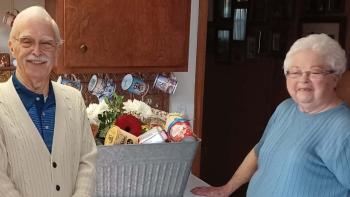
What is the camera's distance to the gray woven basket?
1.67 m

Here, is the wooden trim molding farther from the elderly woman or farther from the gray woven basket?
the elderly woman

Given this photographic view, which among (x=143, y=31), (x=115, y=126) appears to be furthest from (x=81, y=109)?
(x=143, y=31)

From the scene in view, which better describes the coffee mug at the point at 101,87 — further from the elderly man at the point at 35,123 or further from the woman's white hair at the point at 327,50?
the woman's white hair at the point at 327,50

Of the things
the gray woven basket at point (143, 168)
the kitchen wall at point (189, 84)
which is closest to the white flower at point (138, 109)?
the gray woven basket at point (143, 168)

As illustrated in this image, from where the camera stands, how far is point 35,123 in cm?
131

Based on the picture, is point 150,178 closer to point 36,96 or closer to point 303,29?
point 36,96

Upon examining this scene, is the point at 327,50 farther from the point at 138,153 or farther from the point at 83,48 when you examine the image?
the point at 83,48

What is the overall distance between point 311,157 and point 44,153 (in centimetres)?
79

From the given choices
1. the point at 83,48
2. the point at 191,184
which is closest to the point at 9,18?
the point at 83,48

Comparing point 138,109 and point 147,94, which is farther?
point 147,94

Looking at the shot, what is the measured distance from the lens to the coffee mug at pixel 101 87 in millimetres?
2088

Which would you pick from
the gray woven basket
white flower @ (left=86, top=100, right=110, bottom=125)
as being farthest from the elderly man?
white flower @ (left=86, top=100, right=110, bottom=125)

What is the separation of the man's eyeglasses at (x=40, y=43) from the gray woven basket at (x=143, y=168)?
18.3 inches

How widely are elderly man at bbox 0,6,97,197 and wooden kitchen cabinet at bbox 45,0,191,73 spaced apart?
41 cm
